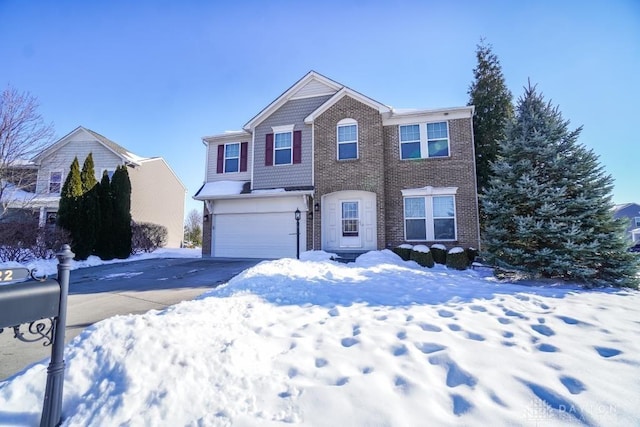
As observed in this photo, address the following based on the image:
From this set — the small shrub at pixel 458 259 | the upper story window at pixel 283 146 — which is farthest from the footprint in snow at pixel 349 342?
the upper story window at pixel 283 146

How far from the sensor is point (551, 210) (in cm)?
744

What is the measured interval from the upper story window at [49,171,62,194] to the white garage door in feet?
41.4

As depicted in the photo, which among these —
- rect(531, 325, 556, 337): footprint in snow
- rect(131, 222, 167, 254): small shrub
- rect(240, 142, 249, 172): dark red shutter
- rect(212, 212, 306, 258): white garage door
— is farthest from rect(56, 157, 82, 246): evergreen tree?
rect(531, 325, 556, 337): footprint in snow

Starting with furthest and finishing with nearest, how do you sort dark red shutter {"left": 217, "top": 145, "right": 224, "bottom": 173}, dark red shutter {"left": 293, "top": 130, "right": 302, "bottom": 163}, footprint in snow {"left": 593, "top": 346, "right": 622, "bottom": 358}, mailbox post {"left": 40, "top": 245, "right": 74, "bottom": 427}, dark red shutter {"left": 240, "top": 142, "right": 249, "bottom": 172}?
dark red shutter {"left": 217, "top": 145, "right": 224, "bottom": 173}, dark red shutter {"left": 240, "top": 142, "right": 249, "bottom": 172}, dark red shutter {"left": 293, "top": 130, "right": 302, "bottom": 163}, footprint in snow {"left": 593, "top": 346, "right": 622, "bottom": 358}, mailbox post {"left": 40, "top": 245, "right": 74, "bottom": 427}

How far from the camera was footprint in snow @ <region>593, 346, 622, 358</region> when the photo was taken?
2784 millimetres

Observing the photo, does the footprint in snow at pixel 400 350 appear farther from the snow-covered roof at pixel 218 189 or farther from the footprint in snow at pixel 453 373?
the snow-covered roof at pixel 218 189

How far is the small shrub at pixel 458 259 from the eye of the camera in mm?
9883

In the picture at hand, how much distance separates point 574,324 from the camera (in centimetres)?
364

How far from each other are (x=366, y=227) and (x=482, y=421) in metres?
10.2

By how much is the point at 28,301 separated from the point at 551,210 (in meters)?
9.43

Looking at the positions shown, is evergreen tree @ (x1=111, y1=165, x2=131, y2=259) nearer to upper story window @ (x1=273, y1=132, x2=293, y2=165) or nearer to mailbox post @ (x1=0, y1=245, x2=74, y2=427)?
upper story window @ (x1=273, y1=132, x2=293, y2=165)

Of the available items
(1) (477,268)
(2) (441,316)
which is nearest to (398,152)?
(1) (477,268)

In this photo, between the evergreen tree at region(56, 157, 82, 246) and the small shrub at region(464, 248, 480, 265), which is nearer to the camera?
the small shrub at region(464, 248, 480, 265)

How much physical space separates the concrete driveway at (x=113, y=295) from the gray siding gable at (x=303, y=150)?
17.5ft
